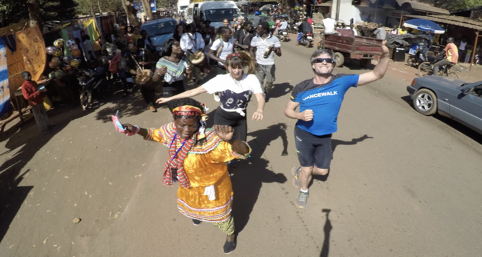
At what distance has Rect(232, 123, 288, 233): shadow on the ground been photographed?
3.82 m

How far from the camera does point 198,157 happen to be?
2.66 metres

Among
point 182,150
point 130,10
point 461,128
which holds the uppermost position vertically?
point 130,10

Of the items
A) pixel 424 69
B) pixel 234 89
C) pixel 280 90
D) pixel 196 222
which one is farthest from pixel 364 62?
pixel 196 222

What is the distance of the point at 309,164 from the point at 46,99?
7.75 m

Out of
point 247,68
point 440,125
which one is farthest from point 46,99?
point 440,125

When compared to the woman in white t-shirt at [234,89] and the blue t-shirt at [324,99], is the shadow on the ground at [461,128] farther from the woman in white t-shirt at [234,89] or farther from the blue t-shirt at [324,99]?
Result: the woman in white t-shirt at [234,89]

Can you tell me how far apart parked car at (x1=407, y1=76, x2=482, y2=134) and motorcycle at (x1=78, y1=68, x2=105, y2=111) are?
28.1ft

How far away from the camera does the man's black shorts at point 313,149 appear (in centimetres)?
348

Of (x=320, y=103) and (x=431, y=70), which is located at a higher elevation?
(x=320, y=103)

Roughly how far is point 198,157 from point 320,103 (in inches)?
60.1

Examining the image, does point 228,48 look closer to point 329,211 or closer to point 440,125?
point 329,211

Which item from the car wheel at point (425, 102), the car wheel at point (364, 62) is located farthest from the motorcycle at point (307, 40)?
the car wheel at point (425, 102)

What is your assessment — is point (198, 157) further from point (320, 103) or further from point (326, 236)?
point (326, 236)

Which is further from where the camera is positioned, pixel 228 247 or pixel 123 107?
pixel 123 107
